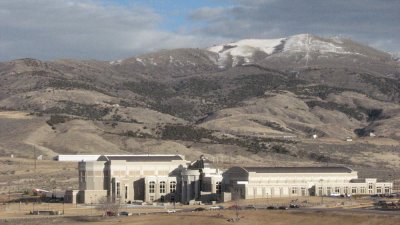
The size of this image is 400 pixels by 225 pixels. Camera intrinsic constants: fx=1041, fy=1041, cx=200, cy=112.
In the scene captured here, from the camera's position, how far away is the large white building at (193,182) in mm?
134625

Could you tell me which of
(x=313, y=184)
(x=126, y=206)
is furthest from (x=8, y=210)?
(x=313, y=184)

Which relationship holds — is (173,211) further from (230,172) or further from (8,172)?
(8,172)

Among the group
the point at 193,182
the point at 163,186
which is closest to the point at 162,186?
the point at 163,186

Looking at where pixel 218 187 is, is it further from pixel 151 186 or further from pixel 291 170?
pixel 291 170

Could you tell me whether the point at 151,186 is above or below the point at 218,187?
above

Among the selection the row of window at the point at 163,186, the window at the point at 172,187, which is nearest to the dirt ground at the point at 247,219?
the row of window at the point at 163,186

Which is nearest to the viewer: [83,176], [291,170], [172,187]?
[291,170]

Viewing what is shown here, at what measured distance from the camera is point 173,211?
116625mm

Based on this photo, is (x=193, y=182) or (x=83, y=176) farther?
(x=83, y=176)

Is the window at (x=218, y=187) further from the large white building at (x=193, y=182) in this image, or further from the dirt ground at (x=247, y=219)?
the dirt ground at (x=247, y=219)

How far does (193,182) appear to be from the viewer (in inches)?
5408

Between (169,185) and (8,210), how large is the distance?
23.8 metres

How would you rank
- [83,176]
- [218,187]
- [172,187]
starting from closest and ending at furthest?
[218,187]
[172,187]
[83,176]

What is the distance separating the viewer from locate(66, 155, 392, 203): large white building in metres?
135
